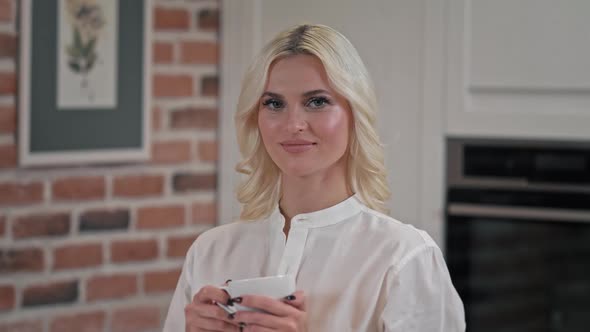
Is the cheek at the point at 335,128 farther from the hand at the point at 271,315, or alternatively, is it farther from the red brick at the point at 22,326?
the red brick at the point at 22,326

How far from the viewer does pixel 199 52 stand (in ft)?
7.32

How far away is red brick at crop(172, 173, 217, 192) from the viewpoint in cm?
221

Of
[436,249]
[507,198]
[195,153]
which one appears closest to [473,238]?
[507,198]

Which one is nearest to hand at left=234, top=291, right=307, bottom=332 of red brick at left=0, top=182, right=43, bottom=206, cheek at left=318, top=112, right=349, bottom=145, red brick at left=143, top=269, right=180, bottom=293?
cheek at left=318, top=112, right=349, bottom=145

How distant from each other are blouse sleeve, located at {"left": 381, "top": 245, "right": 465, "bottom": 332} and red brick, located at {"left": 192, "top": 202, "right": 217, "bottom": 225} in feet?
3.83

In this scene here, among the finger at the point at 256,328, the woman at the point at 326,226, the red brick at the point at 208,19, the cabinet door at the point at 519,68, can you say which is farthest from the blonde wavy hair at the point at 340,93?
the red brick at the point at 208,19

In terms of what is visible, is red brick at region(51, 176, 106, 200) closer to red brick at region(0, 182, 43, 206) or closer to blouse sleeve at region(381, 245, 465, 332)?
red brick at region(0, 182, 43, 206)

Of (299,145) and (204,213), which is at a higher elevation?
(299,145)

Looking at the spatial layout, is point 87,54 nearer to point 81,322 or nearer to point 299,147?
point 81,322

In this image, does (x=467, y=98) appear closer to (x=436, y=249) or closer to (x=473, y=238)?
(x=473, y=238)

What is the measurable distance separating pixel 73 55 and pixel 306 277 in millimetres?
1098

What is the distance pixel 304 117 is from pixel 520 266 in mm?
1040

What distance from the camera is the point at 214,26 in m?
2.26

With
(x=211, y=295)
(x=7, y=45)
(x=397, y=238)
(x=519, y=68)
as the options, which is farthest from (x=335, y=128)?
(x=7, y=45)
